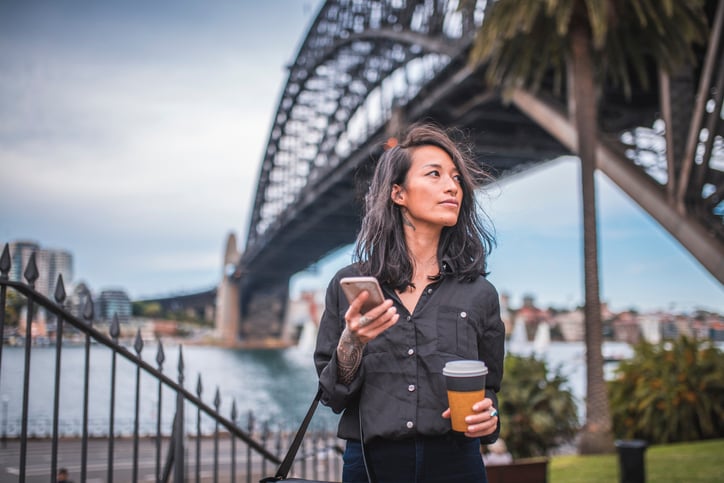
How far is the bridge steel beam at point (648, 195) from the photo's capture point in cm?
1062

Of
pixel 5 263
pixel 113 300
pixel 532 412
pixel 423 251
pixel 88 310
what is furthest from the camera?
pixel 532 412

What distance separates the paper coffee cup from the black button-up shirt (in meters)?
0.12

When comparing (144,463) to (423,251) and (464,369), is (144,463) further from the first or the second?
(464,369)

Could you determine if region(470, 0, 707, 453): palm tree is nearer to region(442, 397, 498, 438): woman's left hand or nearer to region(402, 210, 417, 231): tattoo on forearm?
region(402, 210, 417, 231): tattoo on forearm

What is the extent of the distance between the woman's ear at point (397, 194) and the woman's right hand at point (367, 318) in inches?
19.8

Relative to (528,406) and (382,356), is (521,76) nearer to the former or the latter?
(528,406)

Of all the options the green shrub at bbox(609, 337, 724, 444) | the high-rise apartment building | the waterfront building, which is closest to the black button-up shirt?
the high-rise apartment building

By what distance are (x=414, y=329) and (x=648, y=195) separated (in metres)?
11.6

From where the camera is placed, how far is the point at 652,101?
20094 mm

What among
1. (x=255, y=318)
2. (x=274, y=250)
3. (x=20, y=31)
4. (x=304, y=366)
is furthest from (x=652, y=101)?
(x=255, y=318)

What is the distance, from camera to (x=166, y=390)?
17.9 metres

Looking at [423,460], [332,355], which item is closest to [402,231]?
[332,355]

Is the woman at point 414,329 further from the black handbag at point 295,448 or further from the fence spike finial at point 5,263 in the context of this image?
the fence spike finial at point 5,263

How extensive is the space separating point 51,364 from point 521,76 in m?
11.2
